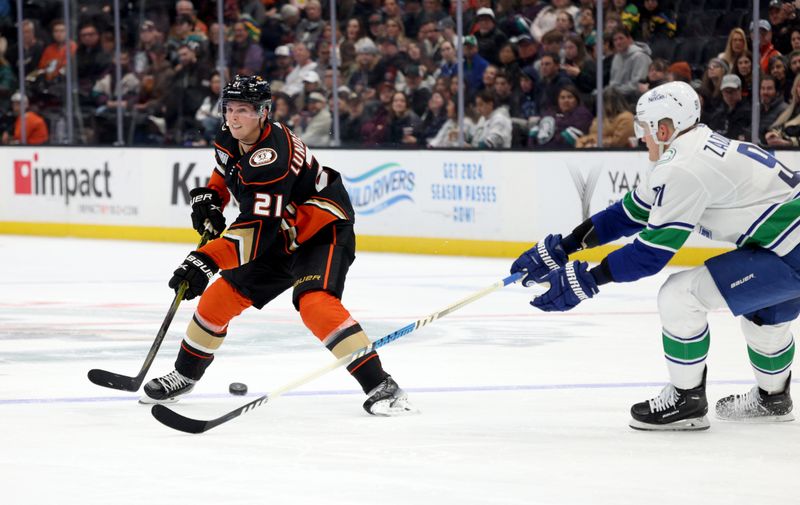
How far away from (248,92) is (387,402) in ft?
3.46

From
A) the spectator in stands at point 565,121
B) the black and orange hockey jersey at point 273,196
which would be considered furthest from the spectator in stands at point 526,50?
the black and orange hockey jersey at point 273,196

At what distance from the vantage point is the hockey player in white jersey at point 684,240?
156 inches

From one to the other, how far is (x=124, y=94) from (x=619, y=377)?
8071mm

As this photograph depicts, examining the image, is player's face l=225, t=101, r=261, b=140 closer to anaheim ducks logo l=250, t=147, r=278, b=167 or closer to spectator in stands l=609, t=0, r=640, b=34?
anaheim ducks logo l=250, t=147, r=278, b=167

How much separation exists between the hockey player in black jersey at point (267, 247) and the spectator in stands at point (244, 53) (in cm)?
707

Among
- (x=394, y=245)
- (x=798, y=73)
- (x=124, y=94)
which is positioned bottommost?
(x=394, y=245)

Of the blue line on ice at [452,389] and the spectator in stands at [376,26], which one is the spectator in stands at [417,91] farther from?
the blue line on ice at [452,389]

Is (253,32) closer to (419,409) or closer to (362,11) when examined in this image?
(362,11)

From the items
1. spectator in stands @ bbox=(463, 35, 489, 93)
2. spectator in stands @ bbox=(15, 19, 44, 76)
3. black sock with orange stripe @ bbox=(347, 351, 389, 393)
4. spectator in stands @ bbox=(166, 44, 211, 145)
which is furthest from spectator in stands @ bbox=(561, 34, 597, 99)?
black sock with orange stripe @ bbox=(347, 351, 389, 393)

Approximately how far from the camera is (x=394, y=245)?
10.8 metres

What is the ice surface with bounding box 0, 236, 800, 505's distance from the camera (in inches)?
134

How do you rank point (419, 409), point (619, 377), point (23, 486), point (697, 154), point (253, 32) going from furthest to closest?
1. point (253, 32)
2. point (619, 377)
3. point (419, 409)
4. point (697, 154)
5. point (23, 486)

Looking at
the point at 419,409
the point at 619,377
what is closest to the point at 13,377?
the point at 419,409

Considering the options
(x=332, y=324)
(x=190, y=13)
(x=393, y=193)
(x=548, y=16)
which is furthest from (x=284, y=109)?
(x=332, y=324)
